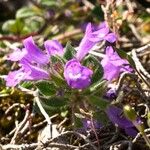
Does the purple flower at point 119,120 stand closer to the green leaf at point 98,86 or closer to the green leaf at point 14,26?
the green leaf at point 98,86

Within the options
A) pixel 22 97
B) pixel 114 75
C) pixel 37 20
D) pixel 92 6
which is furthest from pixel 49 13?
pixel 114 75

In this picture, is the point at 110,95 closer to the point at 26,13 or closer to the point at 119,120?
the point at 119,120

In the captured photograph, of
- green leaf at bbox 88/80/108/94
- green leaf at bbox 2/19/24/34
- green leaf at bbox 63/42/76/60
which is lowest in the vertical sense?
green leaf at bbox 88/80/108/94

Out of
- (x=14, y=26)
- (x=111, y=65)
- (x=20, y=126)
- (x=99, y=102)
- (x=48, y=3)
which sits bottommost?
(x=20, y=126)

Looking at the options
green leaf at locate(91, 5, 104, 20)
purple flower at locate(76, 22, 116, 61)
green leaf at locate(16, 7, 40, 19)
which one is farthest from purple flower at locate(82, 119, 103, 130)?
green leaf at locate(16, 7, 40, 19)

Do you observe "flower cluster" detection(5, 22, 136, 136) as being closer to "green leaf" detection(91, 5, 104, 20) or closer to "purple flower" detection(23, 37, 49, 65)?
"purple flower" detection(23, 37, 49, 65)

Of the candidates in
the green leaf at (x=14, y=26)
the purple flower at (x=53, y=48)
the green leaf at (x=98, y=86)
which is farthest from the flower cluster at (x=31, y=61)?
the green leaf at (x=14, y=26)

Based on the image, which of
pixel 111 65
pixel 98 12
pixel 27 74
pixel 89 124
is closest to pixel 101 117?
pixel 89 124
